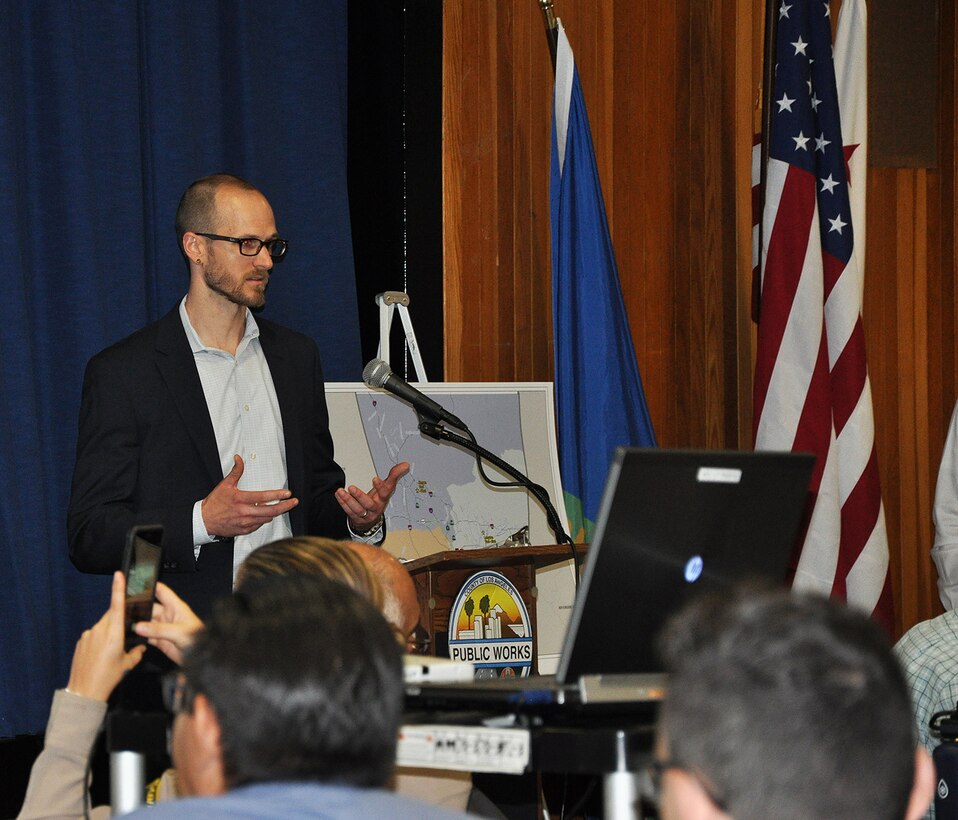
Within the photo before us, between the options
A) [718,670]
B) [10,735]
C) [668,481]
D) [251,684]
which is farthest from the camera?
[10,735]

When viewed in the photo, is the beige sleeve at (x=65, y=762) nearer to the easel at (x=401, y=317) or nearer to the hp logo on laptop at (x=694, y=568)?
the hp logo on laptop at (x=694, y=568)

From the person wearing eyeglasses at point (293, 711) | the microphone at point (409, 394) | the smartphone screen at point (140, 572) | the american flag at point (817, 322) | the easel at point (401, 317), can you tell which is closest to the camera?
the person wearing eyeglasses at point (293, 711)

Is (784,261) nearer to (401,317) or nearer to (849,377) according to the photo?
(849,377)

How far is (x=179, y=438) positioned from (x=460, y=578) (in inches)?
32.2

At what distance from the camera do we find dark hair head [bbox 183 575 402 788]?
3.29ft

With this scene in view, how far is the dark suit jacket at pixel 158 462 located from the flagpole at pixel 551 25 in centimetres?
149

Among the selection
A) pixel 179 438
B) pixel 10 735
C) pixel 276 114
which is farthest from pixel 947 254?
pixel 10 735

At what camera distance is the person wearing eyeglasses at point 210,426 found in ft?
9.72

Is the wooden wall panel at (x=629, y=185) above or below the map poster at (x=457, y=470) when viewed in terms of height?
above

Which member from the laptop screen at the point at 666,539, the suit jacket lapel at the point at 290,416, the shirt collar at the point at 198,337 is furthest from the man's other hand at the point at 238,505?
the laptop screen at the point at 666,539

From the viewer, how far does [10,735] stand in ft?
10.7

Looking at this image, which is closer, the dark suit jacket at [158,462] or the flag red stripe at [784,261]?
the dark suit jacket at [158,462]

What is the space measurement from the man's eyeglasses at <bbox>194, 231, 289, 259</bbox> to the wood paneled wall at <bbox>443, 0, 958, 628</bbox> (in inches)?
33.8

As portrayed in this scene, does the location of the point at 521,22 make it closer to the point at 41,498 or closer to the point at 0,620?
the point at 41,498
